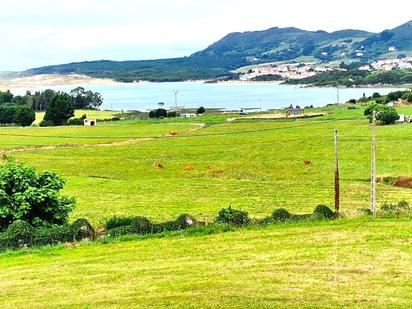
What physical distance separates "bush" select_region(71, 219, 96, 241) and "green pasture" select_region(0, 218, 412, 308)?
98 cm

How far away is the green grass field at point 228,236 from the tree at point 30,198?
2.17 m

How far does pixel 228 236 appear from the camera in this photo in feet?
61.5

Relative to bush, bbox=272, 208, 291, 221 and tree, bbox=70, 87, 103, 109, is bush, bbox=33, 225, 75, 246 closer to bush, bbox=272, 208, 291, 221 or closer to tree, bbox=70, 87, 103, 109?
bush, bbox=272, 208, 291, 221

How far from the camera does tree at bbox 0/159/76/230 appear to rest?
65.4 feet

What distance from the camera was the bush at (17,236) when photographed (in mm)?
18688

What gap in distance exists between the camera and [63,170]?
4612 centimetres

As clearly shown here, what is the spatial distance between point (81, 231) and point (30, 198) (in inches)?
79.3

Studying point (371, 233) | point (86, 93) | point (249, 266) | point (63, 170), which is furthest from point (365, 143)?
point (86, 93)

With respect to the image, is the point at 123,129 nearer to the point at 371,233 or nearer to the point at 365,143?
the point at 365,143

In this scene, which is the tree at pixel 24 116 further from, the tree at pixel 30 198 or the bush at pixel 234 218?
the bush at pixel 234 218

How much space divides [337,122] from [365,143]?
994 inches

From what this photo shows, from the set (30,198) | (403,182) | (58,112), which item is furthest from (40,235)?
(58,112)

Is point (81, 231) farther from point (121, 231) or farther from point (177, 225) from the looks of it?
point (177, 225)

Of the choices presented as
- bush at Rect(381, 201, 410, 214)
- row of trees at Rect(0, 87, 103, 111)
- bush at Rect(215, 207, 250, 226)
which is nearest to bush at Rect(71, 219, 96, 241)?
bush at Rect(215, 207, 250, 226)
